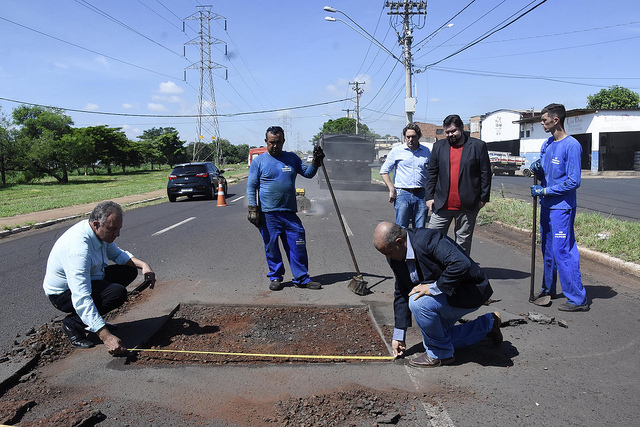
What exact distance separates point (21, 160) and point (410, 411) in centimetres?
4453

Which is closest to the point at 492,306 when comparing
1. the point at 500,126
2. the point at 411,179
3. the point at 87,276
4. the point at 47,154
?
the point at 411,179

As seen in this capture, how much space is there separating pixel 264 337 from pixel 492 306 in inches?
98.3

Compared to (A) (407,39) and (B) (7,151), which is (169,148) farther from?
(A) (407,39)

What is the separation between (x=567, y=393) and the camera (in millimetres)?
3268

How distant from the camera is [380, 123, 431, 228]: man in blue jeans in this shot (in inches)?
240

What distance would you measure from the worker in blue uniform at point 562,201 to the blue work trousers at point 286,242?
2.78 meters

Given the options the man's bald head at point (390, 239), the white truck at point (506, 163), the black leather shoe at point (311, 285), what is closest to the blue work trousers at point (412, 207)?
the black leather shoe at point (311, 285)

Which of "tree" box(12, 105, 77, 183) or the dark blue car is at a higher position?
"tree" box(12, 105, 77, 183)

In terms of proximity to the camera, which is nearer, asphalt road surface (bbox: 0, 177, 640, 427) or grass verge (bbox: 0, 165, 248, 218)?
asphalt road surface (bbox: 0, 177, 640, 427)

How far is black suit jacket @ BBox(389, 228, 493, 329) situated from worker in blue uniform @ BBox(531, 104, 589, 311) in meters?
1.83

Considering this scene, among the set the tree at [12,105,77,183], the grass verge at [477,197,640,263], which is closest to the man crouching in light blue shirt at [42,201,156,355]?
the grass verge at [477,197,640,263]

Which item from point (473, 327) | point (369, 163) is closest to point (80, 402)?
point (473, 327)

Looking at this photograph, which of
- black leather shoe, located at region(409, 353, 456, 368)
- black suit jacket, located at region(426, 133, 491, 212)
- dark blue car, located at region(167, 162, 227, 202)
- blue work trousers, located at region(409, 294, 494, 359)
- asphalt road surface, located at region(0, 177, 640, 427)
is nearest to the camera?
asphalt road surface, located at region(0, 177, 640, 427)

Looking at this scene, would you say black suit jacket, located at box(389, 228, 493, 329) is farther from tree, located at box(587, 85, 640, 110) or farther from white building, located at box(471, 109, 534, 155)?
tree, located at box(587, 85, 640, 110)
